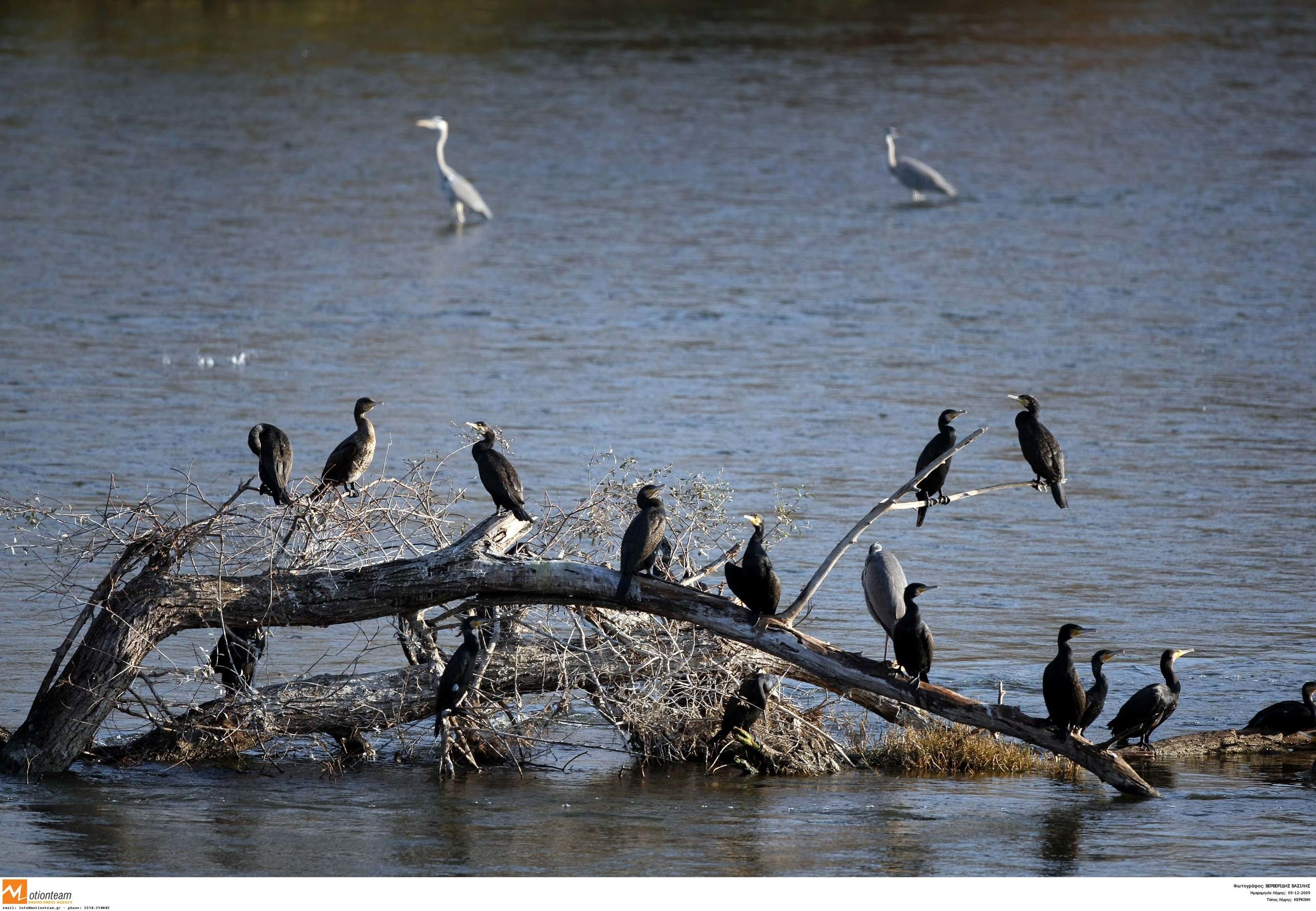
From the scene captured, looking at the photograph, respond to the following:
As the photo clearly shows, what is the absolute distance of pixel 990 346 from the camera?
18.3m

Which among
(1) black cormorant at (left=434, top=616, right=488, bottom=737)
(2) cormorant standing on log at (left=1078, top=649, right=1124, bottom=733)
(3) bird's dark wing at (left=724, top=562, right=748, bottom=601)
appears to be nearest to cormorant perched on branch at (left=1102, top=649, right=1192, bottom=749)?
(2) cormorant standing on log at (left=1078, top=649, right=1124, bottom=733)

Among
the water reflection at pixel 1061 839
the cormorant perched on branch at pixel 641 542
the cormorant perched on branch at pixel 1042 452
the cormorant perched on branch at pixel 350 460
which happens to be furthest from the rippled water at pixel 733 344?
the cormorant perched on branch at pixel 350 460

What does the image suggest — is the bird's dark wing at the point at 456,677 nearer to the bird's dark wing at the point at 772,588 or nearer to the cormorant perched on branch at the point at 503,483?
the cormorant perched on branch at the point at 503,483

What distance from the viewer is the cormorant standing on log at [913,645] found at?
25.0 feet

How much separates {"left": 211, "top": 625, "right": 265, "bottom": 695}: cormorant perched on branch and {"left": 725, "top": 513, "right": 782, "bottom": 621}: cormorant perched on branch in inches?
83.9

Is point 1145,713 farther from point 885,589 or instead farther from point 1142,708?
point 885,589

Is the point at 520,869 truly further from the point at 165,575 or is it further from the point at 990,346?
the point at 990,346

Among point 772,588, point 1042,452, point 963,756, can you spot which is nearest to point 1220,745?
point 963,756

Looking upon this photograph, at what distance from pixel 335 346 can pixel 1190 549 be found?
28.6ft

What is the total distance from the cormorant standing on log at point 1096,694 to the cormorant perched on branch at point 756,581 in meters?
1.35

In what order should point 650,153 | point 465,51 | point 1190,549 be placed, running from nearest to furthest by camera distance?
point 1190,549 → point 650,153 → point 465,51

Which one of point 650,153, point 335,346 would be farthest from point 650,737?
point 650,153

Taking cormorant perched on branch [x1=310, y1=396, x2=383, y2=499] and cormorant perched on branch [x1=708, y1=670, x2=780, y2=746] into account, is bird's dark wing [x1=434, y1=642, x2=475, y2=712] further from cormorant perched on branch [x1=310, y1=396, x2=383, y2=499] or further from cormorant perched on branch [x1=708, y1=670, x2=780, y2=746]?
cormorant perched on branch [x1=708, y1=670, x2=780, y2=746]

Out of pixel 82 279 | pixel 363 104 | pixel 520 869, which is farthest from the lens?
pixel 363 104
